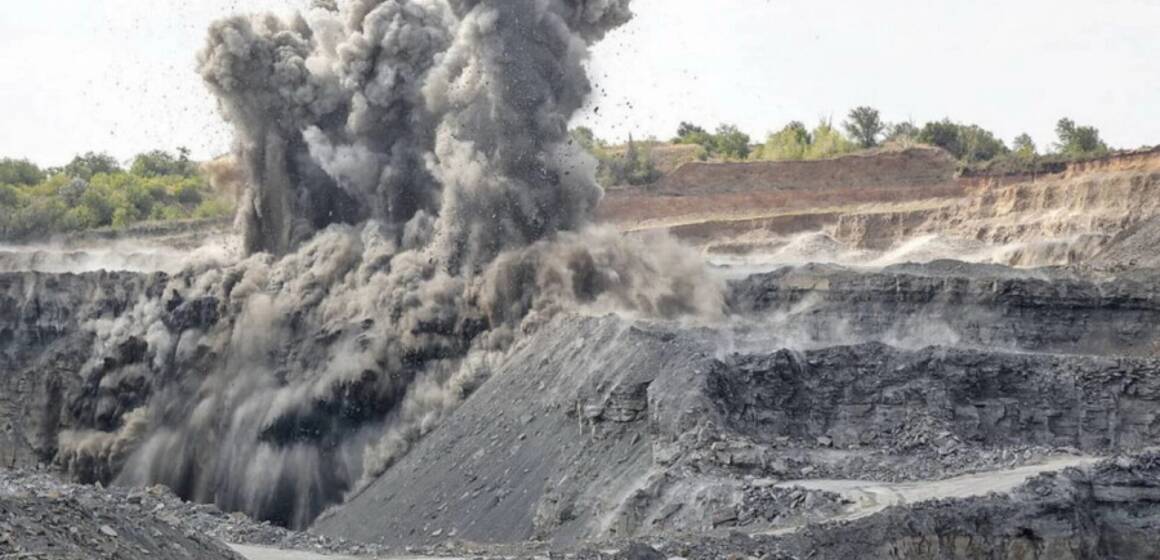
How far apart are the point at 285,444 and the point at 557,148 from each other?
35.7 feet

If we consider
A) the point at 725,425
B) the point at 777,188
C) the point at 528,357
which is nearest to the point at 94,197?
the point at 777,188

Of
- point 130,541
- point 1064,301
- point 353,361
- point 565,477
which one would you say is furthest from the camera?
point 353,361

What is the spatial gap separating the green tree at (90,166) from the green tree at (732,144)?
32.9 meters

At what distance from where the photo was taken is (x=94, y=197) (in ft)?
362

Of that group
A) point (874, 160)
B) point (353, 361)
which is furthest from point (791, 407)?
point (874, 160)

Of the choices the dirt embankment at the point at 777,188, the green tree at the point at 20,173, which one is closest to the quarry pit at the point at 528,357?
the dirt embankment at the point at 777,188

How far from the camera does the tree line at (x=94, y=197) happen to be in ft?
336

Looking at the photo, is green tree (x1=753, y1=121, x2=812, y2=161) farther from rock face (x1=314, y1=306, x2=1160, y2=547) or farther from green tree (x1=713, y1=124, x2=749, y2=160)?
rock face (x1=314, y1=306, x2=1160, y2=547)

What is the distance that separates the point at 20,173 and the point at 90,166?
9.72m

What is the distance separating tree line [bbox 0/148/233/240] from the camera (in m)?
102

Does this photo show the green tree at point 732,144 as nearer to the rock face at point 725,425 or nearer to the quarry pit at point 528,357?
the quarry pit at point 528,357

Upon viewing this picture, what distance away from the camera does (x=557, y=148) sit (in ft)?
211

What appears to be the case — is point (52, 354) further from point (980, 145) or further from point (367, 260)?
point (980, 145)

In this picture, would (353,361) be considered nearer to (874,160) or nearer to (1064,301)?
(1064,301)
